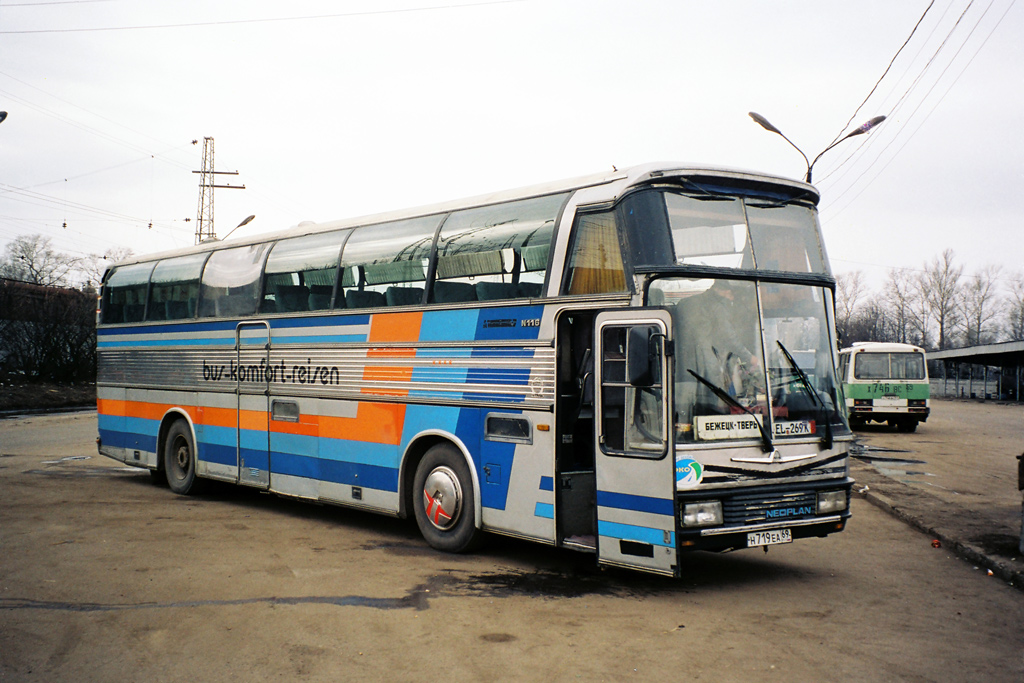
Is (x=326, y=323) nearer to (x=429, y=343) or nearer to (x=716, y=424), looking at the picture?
(x=429, y=343)

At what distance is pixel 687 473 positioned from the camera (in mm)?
6652

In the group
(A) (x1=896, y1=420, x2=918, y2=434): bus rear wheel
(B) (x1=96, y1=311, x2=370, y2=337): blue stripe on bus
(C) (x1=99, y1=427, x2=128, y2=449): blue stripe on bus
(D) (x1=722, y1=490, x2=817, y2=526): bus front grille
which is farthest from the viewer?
(A) (x1=896, y1=420, x2=918, y2=434): bus rear wheel

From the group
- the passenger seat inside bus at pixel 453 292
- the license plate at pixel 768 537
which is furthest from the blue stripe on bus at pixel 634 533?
the passenger seat inside bus at pixel 453 292

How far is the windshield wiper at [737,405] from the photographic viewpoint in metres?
6.81

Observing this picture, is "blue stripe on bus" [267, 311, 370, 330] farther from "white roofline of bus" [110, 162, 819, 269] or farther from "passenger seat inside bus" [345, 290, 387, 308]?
"white roofline of bus" [110, 162, 819, 269]

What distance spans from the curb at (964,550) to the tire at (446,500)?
4.94m

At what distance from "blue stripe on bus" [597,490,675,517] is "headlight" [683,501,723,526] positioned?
0.41 feet

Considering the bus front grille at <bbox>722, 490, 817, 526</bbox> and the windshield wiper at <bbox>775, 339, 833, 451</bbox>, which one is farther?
the windshield wiper at <bbox>775, 339, 833, 451</bbox>

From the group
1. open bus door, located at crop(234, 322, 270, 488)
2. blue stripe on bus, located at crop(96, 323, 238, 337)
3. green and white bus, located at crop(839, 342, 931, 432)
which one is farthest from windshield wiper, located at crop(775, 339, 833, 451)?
green and white bus, located at crop(839, 342, 931, 432)

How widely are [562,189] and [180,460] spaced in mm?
8286

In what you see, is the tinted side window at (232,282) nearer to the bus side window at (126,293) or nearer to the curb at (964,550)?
the bus side window at (126,293)

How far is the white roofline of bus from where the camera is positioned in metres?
7.24

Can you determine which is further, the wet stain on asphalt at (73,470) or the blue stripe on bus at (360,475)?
the wet stain on asphalt at (73,470)

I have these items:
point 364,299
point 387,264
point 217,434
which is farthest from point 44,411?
point 387,264
